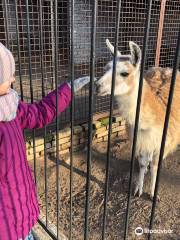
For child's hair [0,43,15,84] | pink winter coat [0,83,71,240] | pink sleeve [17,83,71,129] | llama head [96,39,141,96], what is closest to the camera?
child's hair [0,43,15,84]

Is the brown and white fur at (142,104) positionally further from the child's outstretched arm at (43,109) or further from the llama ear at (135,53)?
the child's outstretched arm at (43,109)

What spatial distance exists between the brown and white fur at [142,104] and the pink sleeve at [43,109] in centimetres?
111

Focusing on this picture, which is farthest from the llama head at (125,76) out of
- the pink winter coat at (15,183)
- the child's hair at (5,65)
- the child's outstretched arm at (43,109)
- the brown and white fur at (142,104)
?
the child's hair at (5,65)

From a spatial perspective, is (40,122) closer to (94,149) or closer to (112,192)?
(112,192)

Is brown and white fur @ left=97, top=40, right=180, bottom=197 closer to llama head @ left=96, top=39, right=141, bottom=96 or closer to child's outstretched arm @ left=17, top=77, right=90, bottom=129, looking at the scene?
llama head @ left=96, top=39, right=141, bottom=96

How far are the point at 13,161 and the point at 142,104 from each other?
1.93m

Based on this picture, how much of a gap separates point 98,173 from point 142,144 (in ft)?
3.10

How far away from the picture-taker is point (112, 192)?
12.7 feet

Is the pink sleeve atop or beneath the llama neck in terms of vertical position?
atop

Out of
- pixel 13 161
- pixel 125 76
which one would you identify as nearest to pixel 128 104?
pixel 125 76

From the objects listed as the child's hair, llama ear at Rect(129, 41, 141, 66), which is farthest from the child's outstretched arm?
llama ear at Rect(129, 41, 141, 66)

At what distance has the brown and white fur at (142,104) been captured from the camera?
10.7ft

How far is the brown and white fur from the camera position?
3256 millimetres

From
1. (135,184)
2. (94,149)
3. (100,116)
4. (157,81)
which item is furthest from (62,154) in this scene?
(157,81)
